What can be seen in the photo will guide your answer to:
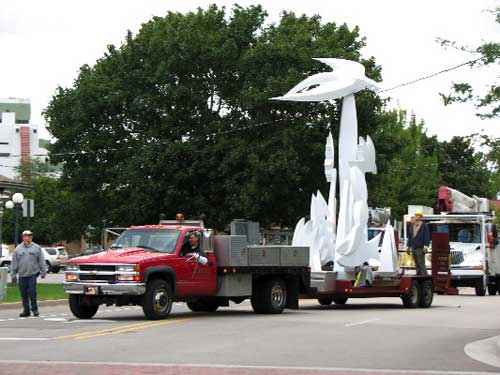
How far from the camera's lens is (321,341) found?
17047mm

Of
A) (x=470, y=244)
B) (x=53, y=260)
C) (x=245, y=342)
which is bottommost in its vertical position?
(x=245, y=342)

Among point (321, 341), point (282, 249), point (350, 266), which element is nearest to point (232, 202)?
point (350, 266)

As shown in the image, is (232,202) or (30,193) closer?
(232,202)

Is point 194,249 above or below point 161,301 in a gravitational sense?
above

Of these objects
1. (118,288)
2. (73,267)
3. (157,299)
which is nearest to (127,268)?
(118,288)

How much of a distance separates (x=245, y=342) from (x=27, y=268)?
7.92 m

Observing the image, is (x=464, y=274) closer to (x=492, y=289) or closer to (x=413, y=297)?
(x=492, y=289)

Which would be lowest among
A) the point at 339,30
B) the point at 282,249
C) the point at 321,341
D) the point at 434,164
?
the point at 321,341

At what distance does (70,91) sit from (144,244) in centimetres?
3159

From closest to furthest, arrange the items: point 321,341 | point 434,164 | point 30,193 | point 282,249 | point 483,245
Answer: point 321,341 → point 282,249 → point 483,245 → point 434,164 → point 30,193

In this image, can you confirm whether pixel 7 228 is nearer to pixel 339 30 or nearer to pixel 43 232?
pixel 43 232

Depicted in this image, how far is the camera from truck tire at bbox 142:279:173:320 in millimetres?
20828

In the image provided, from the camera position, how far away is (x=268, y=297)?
76.7ft

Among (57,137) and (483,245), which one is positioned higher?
(57,137)
